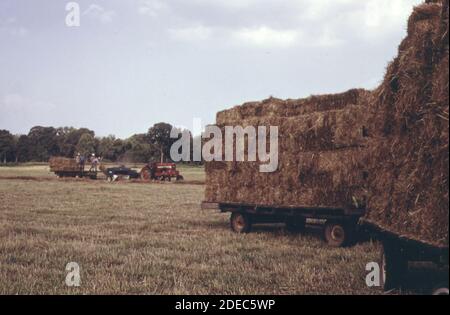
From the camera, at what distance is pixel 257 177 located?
12375mm

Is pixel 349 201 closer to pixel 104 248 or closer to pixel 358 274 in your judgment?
pixel 358 274

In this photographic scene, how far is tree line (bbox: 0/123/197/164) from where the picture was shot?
101 m

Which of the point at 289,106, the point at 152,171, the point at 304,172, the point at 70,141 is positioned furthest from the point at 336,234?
the point at 70,141

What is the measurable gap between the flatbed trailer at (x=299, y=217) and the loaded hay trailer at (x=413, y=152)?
3180 mm

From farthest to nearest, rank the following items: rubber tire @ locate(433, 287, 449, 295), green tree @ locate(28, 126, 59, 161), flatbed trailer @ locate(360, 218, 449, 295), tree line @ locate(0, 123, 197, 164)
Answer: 1. green tree @ locate(28, 126, 59, 161)
2. tree line @ locate(0, 123, 197, 164)
3. flatbed trailer @ locate(360, 218, 449, 295)
4. rubber tire @ locate(433, 287, 449, 295)

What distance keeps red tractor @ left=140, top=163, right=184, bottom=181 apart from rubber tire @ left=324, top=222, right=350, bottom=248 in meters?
32.2

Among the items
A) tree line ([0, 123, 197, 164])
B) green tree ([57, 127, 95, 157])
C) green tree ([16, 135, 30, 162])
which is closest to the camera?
tree line ([0, 123, 197, 164])

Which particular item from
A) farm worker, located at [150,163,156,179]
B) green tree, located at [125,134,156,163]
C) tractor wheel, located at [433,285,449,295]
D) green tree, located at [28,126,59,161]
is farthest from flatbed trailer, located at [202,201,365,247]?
green tree, located at [28,126,59,161]

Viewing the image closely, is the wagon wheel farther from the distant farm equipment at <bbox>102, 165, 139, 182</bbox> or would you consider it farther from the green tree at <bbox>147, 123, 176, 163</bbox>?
the green tree at <bbox>147, 123, 176, 163</bbox>

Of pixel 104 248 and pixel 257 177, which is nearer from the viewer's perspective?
pixel 104 248

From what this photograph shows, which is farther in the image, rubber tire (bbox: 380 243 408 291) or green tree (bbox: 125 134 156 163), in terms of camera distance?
green tree (bbox: 125 134 156 163)

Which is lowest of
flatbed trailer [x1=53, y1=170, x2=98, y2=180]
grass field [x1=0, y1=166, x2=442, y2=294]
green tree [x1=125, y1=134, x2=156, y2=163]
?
grass field [x1=0, y1=166, x2=442, y2=294]
